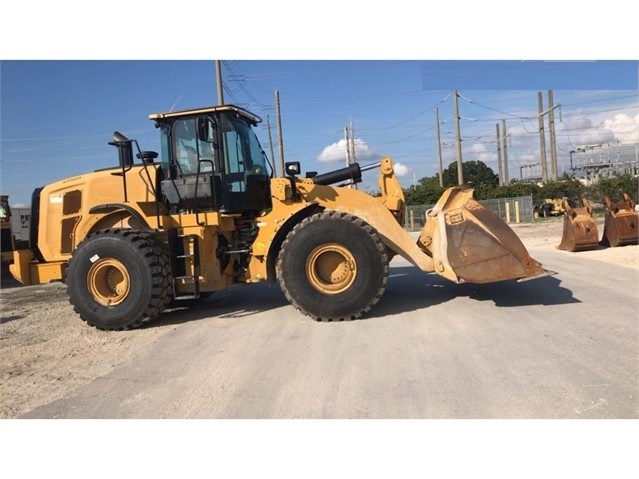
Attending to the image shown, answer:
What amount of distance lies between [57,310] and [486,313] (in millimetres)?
6683

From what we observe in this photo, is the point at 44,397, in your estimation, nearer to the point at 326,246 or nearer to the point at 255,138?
the point at 326,246

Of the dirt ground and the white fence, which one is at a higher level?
the white fence

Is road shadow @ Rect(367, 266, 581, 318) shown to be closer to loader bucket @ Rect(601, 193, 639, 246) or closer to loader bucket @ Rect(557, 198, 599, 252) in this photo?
loader bucket @ Rect(557, 198, 599, 252)

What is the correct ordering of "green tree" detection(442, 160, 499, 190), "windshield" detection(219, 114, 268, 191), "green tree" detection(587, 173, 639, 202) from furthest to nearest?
"green tree" detection(442, 160, 499, 190) < "green tree" detection(587, 173, 639, 202) < "windshield" detection(219, 114, 268, 191)

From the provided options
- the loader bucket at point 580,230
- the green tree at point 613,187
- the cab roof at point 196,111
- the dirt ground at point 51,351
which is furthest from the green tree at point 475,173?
the cab roof at point 196,111

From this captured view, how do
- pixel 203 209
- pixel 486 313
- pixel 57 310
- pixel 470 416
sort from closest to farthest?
1. pixel 470 416
2. pixel 486 313
3. pixel 203 209
4. pixel 57 310

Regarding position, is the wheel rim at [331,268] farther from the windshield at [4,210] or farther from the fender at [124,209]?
the windshield at [4,210]

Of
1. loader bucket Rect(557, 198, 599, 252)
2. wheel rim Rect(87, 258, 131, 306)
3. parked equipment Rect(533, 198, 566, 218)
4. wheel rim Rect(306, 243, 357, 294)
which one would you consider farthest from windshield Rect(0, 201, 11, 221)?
parked equipment Rect(533, 198, 566, 218)

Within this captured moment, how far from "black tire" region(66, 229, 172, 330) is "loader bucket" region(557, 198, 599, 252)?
9.09 m

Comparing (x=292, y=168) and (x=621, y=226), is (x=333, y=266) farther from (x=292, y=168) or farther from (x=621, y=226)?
(x=621, y=226)

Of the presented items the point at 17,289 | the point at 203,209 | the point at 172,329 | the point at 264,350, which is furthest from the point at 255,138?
the point at 17,289

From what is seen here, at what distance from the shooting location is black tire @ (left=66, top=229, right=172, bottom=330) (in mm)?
6293

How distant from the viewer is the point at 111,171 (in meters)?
7.01

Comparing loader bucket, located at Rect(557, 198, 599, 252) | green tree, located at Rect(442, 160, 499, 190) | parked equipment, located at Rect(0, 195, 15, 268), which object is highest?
green tree, located at Rect(442, 160, 499, 190)
